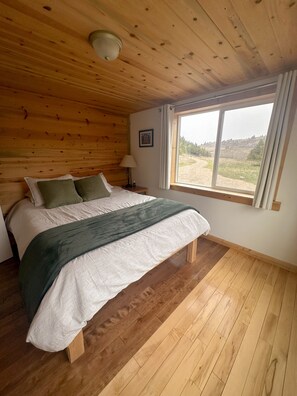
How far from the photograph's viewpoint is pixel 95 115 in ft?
10.0

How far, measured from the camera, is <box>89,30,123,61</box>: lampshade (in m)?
1.22

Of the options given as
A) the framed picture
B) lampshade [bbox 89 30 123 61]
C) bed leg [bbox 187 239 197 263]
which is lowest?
bed leg [bbox 187 239 197 263]

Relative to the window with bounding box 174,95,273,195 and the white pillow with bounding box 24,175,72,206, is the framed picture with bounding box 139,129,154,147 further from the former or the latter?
the white pillow with bounding box 24,175,72,206

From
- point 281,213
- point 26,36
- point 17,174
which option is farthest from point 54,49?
point 281,213

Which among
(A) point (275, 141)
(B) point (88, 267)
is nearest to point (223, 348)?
(B) point (88, 267)

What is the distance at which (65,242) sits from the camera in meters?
1.27

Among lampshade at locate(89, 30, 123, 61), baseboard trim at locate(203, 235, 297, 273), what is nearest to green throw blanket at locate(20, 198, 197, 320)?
baseboard trim at locate(203, 235, 297, 273)

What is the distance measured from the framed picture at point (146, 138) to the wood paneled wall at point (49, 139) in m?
0.49

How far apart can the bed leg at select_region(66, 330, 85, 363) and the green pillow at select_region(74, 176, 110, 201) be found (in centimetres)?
167

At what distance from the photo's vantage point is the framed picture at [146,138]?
3.21 metres

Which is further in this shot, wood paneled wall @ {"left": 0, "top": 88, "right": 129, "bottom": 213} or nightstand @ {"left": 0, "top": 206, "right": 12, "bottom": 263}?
wood paneled wall @ {"left": 0, "top": 88, "right": 129, "bottom": 213}

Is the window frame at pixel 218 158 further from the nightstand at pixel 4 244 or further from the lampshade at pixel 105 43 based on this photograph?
the nightstand at pixel 4 244

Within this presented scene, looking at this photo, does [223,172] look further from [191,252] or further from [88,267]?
[88,267]

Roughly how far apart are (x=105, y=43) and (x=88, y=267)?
160 centimetres
